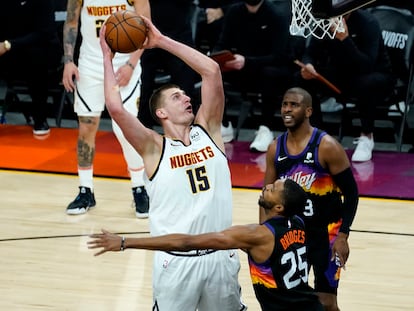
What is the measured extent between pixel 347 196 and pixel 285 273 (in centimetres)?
100

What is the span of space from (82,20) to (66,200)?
175cm

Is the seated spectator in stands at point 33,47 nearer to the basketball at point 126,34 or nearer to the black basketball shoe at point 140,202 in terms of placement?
the black basketball shoe at point 140,202

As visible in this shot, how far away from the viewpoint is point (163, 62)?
10781 mm

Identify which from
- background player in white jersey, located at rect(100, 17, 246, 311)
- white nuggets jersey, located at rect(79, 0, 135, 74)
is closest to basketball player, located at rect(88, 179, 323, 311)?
background player in white jersey, located at rect(100, 17, 246, 311)

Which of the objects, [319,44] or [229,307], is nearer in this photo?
[229,307]

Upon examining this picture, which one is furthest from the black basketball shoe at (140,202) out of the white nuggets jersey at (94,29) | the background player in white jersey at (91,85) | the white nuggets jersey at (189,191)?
the white nuggets jersey at (189,191)

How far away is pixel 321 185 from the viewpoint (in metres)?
6.40

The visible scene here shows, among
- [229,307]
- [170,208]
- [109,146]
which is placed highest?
[170,208]

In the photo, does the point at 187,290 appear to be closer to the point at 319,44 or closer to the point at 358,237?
the point at 358,237

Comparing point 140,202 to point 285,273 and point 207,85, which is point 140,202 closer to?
point 207,85

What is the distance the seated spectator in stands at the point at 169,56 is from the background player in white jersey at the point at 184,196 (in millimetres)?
4635

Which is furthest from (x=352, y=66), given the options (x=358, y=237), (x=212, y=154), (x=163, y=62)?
(x=212, y=154)

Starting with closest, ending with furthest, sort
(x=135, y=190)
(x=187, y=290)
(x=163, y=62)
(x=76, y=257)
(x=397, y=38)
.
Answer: (x=187, y=290)
(x=76, y=257)
(x=135, y=190)
(x=163, y=62)
(x=397, y=38)

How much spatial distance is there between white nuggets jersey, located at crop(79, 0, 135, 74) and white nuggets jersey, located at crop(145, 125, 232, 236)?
3417 millimetres
